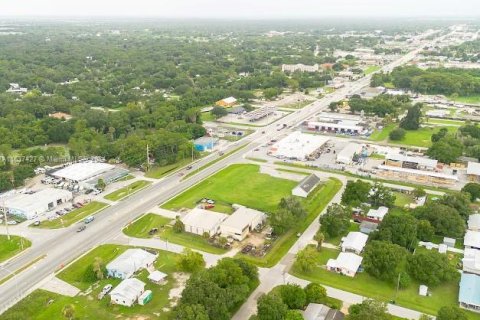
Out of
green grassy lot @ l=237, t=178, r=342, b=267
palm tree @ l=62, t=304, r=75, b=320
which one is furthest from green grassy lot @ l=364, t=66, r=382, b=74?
palm tree @ l=62, t=304, r=75, b=320

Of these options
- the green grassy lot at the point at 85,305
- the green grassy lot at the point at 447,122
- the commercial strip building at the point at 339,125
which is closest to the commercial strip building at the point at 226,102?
the commercial strip building at the point at 339,125

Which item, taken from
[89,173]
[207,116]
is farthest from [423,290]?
[207,116]

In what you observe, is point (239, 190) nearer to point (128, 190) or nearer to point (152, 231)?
point (128, 190)

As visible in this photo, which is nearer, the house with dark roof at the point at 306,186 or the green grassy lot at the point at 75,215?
the green grassy lot at the point at 75,215

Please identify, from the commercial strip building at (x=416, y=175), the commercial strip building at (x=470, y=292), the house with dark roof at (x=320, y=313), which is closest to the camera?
the house with dark roof at (x=320, y=313)

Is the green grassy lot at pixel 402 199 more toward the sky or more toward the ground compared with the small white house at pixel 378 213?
more toward the ground

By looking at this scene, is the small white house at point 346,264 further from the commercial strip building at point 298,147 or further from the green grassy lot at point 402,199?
the commercial strip building at point 298,147
